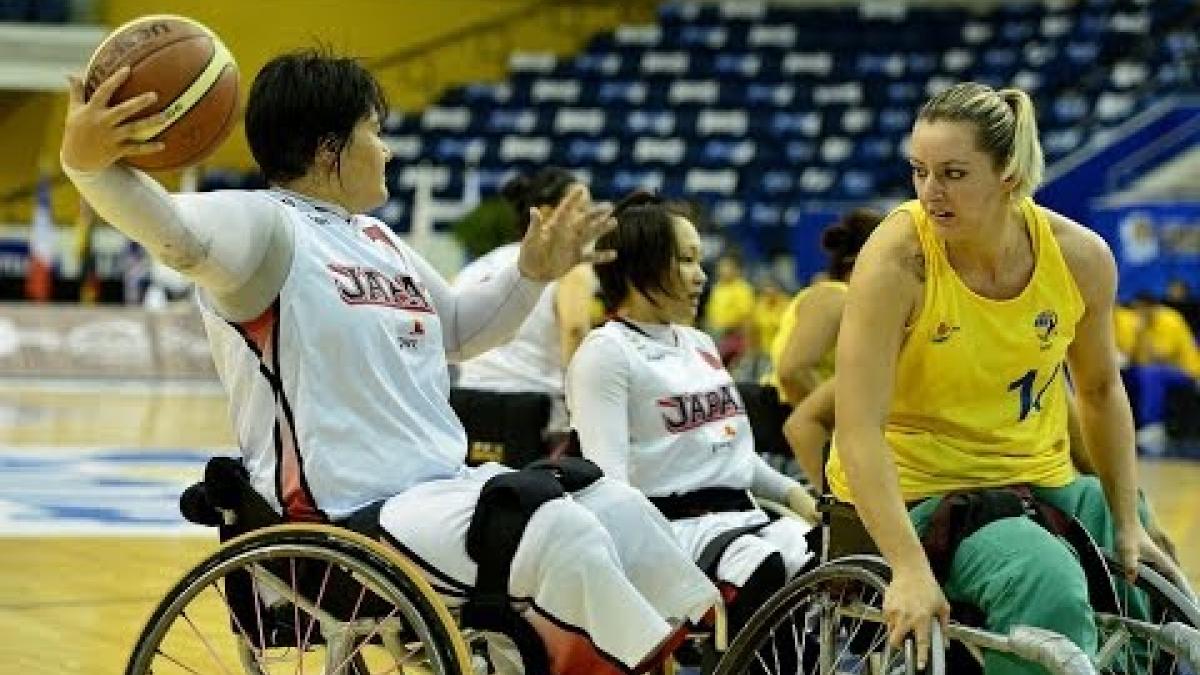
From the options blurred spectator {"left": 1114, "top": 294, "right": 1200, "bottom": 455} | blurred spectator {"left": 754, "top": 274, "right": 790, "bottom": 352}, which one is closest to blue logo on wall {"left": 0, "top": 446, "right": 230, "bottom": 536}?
blurred spectator {"left": 754, "top": 274, "right": 790, "bottom": 352}

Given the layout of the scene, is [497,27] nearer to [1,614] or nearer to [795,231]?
[795,231]

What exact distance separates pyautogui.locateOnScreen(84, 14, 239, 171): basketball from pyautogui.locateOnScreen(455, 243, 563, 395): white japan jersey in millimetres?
3253

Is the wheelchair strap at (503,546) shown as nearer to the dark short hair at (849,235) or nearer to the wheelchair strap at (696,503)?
the wheelchair strap at (696,503)

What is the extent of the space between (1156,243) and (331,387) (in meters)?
13.8

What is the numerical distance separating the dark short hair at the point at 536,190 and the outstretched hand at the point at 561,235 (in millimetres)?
2417

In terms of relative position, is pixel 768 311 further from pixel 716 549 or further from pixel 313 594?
pixel 313 594

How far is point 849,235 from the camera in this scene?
5578 millimetres

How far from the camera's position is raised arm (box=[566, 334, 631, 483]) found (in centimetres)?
437

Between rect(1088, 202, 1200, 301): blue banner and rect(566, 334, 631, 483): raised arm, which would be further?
rect(1088, 202, 1200, 301): blue banner

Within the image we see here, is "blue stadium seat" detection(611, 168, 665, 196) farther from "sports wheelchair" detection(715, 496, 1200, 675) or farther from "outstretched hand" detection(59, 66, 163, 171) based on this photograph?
"outstretched hand" detection(59, 66, 163, 171)

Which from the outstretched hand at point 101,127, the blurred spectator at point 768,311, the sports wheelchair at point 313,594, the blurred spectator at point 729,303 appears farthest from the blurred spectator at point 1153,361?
the outstretched hand at point 101,127

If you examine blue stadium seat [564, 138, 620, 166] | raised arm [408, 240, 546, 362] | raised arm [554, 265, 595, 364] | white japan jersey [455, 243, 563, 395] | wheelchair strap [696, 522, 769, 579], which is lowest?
blue stadium seat [564, 138, 620, 166]

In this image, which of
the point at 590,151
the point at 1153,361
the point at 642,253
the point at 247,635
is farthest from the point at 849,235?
the point at 590,151

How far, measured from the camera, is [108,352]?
18.8 m
